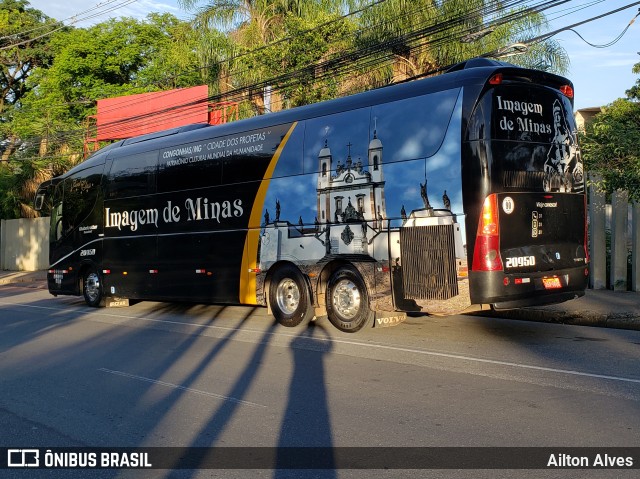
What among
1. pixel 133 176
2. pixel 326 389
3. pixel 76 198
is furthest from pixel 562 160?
pixel 76 198

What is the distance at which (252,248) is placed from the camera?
1229 cm

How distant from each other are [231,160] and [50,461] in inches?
318

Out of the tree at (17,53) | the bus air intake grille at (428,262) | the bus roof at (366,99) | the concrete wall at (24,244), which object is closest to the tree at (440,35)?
the bus roof at (366,99)

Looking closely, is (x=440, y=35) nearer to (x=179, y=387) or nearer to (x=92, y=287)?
(x=92, y=287)

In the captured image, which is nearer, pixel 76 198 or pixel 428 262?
pixel 428 262

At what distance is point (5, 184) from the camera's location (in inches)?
1337

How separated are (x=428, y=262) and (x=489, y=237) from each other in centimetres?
97

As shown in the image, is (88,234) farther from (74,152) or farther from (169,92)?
(74,152)

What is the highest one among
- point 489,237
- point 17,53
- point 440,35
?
point 17,53


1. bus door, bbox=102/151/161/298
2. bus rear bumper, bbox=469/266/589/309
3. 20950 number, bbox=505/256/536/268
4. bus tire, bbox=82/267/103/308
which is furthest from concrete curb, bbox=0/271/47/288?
20950 number, bbox=505/256/536/268

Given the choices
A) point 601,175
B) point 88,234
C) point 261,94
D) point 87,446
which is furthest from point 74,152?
point 87,446

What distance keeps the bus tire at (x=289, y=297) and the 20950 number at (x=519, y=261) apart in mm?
3667

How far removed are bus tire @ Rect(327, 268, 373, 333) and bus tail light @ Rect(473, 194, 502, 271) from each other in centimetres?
224

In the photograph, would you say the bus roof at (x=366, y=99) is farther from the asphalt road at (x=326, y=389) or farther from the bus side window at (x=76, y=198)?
the asphalt road at (x=326, y=389)
